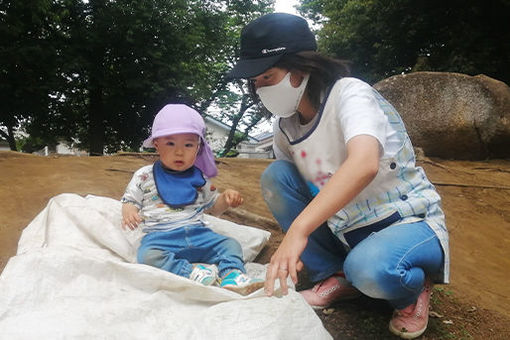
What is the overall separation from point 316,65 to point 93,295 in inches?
41.7

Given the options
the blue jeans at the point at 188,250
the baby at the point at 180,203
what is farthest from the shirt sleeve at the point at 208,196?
the blue jeans at the point at 188,250

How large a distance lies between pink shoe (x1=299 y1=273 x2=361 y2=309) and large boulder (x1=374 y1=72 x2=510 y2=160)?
4.98 metres

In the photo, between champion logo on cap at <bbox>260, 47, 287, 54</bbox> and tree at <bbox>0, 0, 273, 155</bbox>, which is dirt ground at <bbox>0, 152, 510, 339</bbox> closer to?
champion logo on cap at <bbox>260, 47, 287, 54</bbox>

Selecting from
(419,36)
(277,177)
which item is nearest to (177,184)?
(277,177)

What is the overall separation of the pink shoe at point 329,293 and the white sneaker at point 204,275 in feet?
1.25

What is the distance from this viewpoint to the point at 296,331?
46.3 inches

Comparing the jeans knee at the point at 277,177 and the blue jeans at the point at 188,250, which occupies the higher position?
the jeans knee at the point at 277,177

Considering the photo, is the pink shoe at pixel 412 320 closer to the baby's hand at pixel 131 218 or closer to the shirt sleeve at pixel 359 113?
the shirt sleeve at pixel 359 113

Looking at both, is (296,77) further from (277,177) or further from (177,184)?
(177,184)

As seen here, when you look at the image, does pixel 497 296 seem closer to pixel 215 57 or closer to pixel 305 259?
pixel 305 259

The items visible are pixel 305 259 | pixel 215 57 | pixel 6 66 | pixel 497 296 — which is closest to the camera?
pixel 305 259

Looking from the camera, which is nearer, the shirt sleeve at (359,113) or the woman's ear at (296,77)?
the shirt sleeve at (359,113)

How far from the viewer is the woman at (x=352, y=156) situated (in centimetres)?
130

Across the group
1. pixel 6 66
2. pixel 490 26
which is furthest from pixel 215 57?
pixel 490 26
